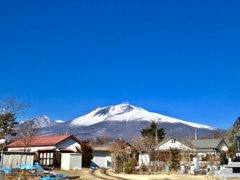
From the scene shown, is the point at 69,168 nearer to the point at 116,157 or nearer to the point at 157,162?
the point at 116,157

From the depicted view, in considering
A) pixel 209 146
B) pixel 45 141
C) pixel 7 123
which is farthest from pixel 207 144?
pixel 7 123

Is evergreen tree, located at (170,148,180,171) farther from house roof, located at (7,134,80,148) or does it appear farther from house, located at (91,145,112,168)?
house roof, located at (7,134,80,148)

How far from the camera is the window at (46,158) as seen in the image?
113ft

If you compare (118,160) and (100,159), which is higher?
(118,160)

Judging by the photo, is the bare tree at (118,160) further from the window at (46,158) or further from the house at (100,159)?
the house at (100,159)

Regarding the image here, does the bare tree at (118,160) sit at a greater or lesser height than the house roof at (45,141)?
lesser

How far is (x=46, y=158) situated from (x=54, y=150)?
130 centimetres

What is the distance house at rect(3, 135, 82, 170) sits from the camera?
34125mm

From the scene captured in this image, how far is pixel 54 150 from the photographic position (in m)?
34.9

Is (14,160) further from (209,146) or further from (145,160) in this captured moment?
(209,146)

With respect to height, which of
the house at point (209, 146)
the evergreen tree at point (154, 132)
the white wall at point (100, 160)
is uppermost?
the evergreen tree at point (154, 132)

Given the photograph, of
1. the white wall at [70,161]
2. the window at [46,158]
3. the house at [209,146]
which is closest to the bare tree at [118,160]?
the white wall at [70,161]

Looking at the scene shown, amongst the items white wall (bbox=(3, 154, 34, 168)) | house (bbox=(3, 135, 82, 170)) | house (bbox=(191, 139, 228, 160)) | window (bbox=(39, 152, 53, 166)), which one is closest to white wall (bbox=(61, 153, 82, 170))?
house (bbox=(3, 135, 82, 170))

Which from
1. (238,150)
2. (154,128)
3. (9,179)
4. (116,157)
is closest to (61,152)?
(116,157)
